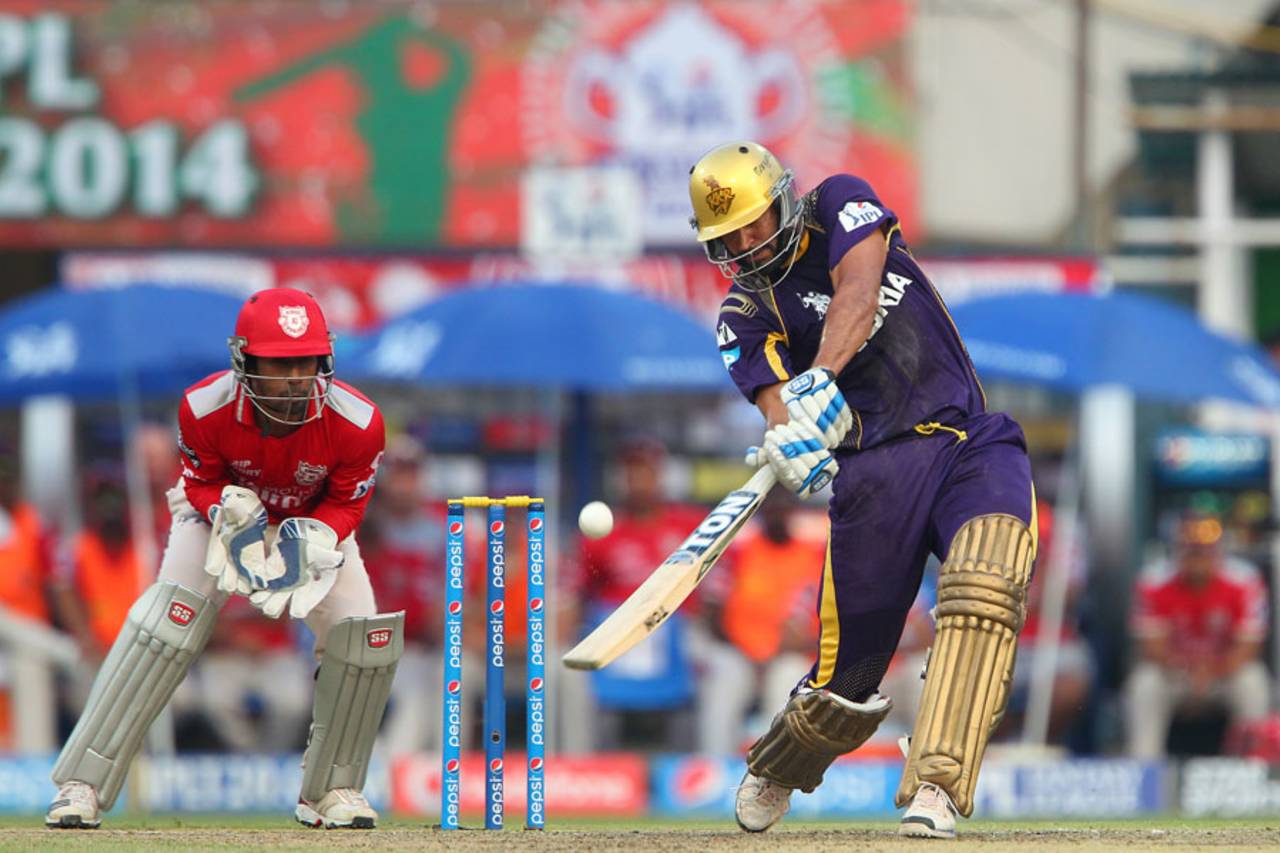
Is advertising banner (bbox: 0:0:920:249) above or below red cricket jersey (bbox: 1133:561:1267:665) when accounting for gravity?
above

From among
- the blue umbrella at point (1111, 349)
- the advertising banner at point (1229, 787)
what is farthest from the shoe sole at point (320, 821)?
the advertising banner at point (1229, 787)

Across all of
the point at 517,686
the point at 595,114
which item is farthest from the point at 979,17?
the point at 517,686

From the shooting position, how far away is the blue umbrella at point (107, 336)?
10.8 m

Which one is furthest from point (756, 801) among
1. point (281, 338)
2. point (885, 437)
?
point (281, 338)

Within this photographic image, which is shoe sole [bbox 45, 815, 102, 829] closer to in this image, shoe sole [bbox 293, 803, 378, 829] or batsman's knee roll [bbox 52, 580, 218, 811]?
batsman's knee roll [bbox 52, 580, 218, 811]

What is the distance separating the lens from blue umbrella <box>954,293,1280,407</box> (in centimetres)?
1080

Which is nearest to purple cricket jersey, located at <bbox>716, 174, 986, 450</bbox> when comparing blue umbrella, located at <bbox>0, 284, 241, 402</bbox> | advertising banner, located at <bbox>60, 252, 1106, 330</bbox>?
blue umbrella, located at <bbox>0, 284, 241, 402</bbox>

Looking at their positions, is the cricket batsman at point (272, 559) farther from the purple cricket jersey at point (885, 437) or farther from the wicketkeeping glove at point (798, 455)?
the wicketkeeping glove at point (798, 455)

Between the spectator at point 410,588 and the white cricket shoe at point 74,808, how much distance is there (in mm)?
4136

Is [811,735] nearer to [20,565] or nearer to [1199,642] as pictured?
[1199,642]

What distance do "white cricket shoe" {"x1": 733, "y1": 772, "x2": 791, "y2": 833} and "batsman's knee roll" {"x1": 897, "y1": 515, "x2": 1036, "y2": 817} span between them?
2.54 feet

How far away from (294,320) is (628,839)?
1721 mm

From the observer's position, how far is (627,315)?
35.7 feet

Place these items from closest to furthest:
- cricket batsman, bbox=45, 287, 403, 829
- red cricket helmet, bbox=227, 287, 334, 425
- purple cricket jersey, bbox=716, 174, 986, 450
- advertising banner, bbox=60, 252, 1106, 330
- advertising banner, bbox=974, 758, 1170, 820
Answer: purple cricket jersey, bbox=716, 174, 986, 450 < red cricket helmet, bbox=227, 287, 334, 425 < cricket batsman, bbox=45, 287, 403, 829 < advertising banner, bbox=974, 758, 1170, 820 < advertising banner, bbox=60, 252, 1106, 330
